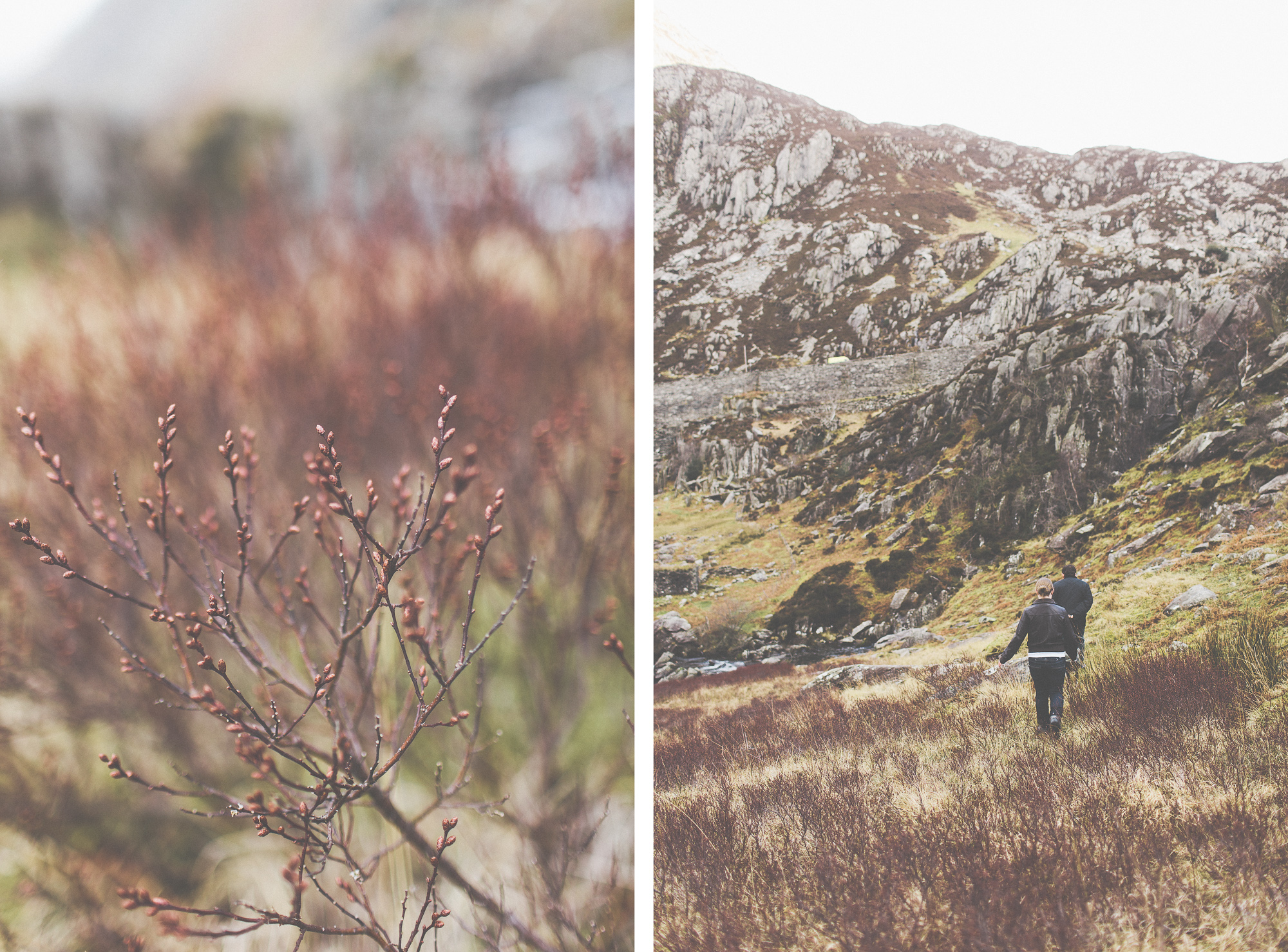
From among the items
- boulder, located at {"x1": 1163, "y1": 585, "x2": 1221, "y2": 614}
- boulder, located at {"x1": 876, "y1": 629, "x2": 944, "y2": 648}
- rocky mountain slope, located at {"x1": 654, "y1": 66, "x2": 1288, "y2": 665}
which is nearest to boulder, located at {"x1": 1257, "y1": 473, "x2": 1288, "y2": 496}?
rocky mountain slope, located at {"x1": 654, "y1": 66, "x2": 1288, "y2": 665}

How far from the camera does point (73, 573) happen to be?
138 centimetres

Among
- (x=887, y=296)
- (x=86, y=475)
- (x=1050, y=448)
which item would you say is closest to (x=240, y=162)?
(x=86, y=475)

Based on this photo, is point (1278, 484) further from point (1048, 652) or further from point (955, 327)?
point (955, 327)

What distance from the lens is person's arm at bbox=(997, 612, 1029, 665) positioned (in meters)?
2.06

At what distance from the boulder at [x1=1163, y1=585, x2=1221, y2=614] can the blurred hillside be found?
7.35ft

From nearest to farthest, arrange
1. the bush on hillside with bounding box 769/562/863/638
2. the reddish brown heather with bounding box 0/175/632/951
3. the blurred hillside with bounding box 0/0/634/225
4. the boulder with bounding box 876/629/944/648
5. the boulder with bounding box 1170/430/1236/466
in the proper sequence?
the reddish brown heather with bounding box 0/175/632/951 → the blurred hillside with bounding box 0/0/634/225 → the boulder with bounding box 1170/430/1236/466 → the boulder with bounding box 876/629/944/648 → the bush on hillside with bounding box 769/562/863/638

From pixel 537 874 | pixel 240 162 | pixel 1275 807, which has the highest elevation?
pixel 240 162

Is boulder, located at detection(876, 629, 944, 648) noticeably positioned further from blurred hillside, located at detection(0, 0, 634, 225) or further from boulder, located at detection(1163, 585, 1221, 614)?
blurred hillside, located at detection(0, 0, 634, 225)

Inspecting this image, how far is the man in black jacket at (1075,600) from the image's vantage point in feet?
6.51

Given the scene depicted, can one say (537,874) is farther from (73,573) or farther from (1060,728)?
(1060,728)

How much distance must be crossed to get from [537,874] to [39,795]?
134cm

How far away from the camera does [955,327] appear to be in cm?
229

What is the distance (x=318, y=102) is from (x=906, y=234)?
84.4 inches

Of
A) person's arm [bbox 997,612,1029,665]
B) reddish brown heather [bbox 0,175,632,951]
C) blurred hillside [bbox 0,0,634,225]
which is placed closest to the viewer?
reddish brown heather [bbox 0,175,632,951]
